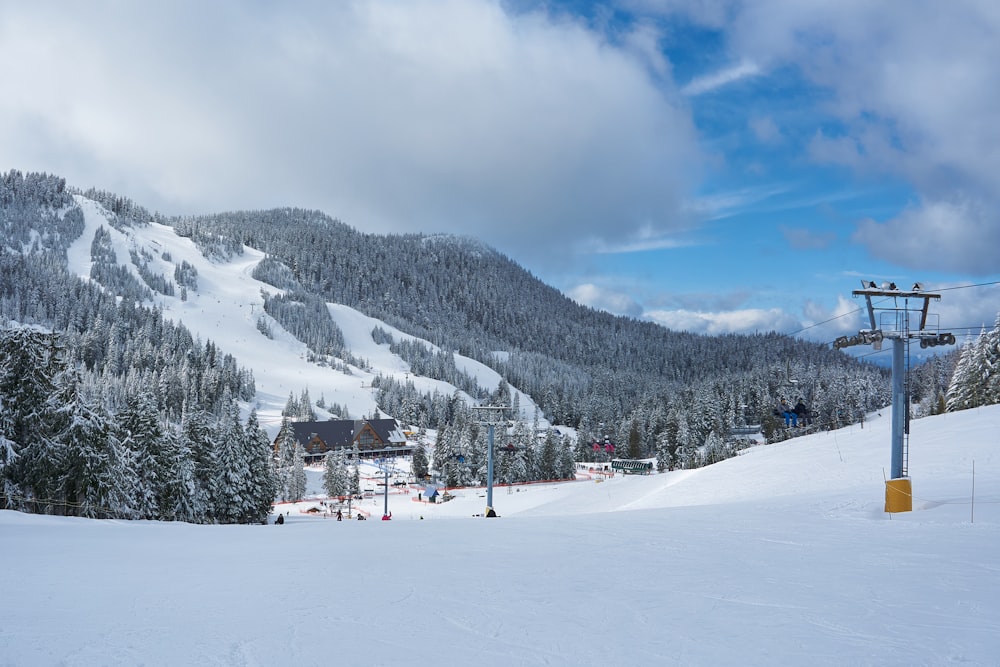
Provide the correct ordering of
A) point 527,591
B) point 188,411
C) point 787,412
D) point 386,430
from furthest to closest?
point 386,430, point 188,411, point 787,412, point 527,591

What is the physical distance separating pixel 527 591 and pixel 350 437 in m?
118

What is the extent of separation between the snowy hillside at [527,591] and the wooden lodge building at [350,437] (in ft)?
340

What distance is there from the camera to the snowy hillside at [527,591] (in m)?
6.58

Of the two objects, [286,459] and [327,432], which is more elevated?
[327,432]

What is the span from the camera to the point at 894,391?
58.5ft

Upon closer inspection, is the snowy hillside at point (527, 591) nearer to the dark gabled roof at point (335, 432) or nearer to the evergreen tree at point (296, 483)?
the evergreen tree at point (296, 483)

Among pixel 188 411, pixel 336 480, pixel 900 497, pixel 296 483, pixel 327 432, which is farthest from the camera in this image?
pixel 327 432

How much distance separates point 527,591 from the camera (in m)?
9.20

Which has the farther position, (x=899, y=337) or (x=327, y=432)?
(x=327, y=432)

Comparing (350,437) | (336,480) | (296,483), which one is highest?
(350,437)

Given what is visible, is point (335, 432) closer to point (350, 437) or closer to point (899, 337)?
point (350, 437)

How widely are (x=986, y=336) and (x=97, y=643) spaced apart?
72.0m

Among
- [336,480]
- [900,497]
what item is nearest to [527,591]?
[900,497]

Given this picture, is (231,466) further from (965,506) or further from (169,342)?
(169,342)
